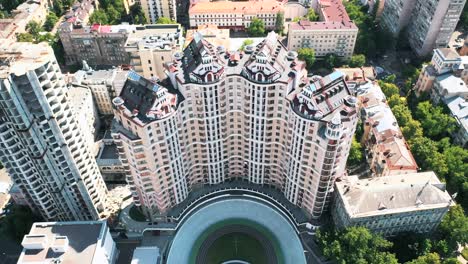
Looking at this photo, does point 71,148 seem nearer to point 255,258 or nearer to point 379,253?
point 255,258

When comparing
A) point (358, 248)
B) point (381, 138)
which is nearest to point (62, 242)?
point (358, 248)

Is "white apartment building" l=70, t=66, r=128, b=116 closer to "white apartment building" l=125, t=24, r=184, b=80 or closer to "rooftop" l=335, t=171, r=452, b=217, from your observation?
"white apartment building" l=125, t=24, r=184, b=80

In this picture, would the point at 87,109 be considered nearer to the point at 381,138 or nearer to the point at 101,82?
the point at 101,82

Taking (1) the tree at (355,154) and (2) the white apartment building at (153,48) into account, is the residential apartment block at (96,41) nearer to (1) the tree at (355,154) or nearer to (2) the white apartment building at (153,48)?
(2) the white apartment building at (153,48)

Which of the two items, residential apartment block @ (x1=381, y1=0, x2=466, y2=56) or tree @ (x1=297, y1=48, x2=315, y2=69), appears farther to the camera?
tree @ (x1=297, y1=48, x2=315, y2=69)

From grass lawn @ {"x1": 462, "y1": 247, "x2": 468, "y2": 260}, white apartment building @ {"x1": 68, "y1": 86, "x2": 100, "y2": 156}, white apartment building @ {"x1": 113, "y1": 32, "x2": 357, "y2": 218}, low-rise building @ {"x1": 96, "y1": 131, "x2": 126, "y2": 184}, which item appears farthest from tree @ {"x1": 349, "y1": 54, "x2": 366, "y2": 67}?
white apartment building @ {"x1": 68, "y1": 86, "x2": 100, "y2": 156}

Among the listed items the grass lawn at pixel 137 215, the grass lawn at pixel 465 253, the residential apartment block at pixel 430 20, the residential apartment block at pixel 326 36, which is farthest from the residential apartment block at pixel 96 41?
the grass lawn at pixel 465 253
